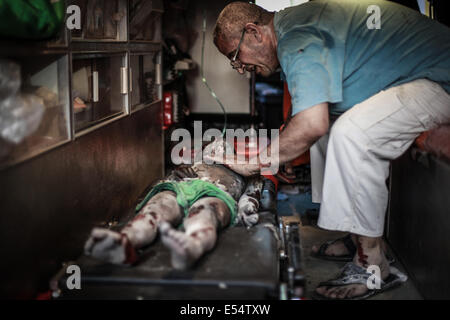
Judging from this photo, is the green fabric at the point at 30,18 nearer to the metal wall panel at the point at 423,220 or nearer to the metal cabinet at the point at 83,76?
the metal cabinet at the point at 83,76

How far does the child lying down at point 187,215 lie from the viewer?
61.7 inches

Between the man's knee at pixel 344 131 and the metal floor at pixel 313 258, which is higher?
the man's knee at pixel 344 131

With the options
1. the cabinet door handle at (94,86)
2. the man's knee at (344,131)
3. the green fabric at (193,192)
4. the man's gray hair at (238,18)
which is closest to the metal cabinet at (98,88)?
the cabinet door handle at (94,86)

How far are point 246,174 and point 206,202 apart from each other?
1.20 feet

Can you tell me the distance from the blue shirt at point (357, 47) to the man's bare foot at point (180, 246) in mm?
780

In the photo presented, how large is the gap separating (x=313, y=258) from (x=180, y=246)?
139 centimetres

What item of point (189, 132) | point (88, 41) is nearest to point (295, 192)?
point (189, 132)

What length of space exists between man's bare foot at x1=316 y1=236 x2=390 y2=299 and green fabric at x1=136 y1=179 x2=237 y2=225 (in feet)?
1.90

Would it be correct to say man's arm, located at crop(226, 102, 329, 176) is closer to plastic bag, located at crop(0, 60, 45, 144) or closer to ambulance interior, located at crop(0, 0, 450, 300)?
ambulance interior, located at crop(0, 0, 450, 300)

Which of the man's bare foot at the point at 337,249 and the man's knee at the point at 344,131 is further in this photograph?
the man's bare foot at the point at 337,249

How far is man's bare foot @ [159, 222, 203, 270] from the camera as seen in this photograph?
1516 mm

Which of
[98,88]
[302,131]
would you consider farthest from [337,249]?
[98,88]

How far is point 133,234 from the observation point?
1790 millimetres

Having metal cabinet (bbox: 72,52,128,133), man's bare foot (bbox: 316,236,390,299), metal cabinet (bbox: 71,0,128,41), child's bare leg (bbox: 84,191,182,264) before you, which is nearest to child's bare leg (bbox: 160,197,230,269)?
child's bare leg (bbox: 84,191,182,264)
